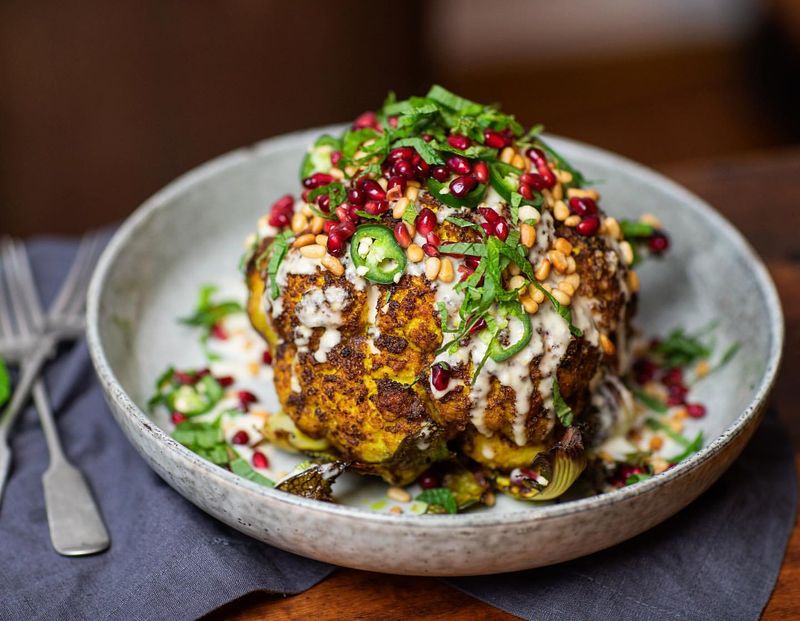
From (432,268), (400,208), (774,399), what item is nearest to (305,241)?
(400,208)

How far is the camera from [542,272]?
2.72 m

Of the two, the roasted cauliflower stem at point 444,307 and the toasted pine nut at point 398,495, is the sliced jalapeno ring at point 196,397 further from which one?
the toasted pine nut at point 398,495

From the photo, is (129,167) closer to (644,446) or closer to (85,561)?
(85,561)

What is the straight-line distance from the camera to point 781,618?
2631 mm

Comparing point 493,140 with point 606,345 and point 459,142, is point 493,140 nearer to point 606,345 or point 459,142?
point 459,142

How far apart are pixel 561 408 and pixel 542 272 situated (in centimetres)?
40

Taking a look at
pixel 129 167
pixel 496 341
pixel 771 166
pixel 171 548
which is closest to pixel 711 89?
pixel 771 166

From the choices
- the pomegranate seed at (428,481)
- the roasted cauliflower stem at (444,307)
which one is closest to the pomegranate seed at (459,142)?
the roasted cauliflower stem at (444,307)

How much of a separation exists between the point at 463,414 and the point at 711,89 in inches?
272

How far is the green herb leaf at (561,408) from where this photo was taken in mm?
2697

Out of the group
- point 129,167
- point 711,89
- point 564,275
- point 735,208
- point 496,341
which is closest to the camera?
point 496,341

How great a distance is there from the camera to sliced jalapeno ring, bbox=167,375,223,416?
3.16 m

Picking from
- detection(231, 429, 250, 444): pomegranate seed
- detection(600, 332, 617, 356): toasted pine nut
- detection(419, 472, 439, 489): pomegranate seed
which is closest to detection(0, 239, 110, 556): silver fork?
detection(231, 429, 250, 444): pomegranate seed

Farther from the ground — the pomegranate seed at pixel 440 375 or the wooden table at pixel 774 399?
the pomegranate seed at pixel 440 375
